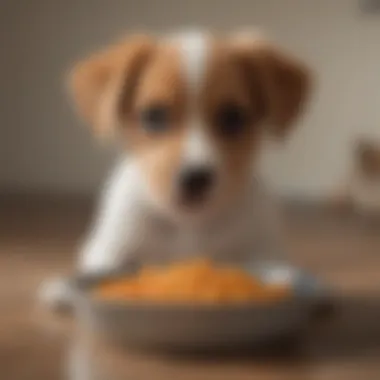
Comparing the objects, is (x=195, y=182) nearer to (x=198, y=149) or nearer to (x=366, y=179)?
(x=198, y=149)

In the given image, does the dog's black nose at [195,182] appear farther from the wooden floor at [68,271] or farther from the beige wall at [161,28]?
the beige wall at [161,28]

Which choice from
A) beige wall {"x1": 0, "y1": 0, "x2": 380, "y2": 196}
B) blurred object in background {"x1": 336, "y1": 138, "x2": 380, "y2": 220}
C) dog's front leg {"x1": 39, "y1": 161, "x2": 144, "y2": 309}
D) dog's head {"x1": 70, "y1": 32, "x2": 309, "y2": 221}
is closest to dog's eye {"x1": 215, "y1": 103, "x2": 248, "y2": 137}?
dog's head {"x1": 70, "y1": 32, "x2": 309, "y2": 221}

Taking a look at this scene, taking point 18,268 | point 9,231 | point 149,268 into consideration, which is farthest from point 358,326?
point 9,231

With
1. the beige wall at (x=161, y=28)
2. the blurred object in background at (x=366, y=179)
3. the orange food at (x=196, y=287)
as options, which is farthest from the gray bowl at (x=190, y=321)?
the beige wall at (x=161, y=28)

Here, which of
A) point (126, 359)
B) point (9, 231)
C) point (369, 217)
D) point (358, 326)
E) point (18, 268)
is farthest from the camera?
point (369, 217)

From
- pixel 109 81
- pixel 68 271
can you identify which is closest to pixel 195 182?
pixel 109 81

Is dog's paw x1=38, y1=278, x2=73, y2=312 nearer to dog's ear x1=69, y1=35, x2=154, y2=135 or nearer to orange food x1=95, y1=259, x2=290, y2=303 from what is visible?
orange food x1=95, y1=259, x2=290, y2=303

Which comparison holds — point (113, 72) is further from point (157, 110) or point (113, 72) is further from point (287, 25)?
point (287, 25)
